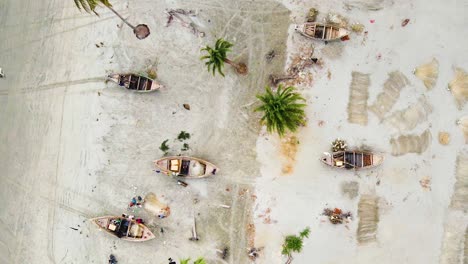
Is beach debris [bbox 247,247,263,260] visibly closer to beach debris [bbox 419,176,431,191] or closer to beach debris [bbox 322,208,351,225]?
beach debris [bbox 322,208,351,225]

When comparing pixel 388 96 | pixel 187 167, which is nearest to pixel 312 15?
pixel 388 96

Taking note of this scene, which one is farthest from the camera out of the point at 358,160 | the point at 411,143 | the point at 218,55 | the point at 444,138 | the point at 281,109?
the point at 411,143

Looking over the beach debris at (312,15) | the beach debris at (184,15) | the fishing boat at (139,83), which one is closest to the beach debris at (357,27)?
the beach debris at (312,15)

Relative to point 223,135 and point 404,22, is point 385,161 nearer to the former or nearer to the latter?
point 404,22

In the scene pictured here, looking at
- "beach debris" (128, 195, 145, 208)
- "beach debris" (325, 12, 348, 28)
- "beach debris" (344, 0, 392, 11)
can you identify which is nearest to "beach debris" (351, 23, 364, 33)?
"beach debris" (325, 12, 348, 28)

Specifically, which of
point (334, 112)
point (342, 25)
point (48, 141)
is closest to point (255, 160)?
point (334, 112)

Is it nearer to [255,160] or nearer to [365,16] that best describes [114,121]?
[255,160]
